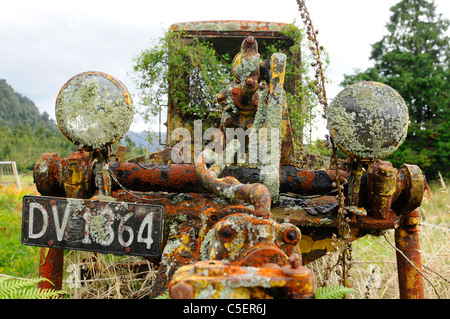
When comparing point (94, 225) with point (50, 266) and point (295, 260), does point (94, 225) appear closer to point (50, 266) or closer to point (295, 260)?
point (50, 266)

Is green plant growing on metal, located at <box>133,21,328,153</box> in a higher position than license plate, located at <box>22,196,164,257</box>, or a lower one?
higher

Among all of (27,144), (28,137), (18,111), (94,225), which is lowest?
(94,225)

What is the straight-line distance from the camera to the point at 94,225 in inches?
63.8

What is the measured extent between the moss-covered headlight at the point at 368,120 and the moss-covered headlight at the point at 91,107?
1015mm

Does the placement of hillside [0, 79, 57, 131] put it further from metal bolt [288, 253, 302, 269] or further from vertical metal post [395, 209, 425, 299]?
metal bolt [288, 253, 302, 269]

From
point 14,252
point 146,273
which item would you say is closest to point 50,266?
point 146,273

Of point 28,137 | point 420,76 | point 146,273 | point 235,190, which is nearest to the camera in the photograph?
point 235,190

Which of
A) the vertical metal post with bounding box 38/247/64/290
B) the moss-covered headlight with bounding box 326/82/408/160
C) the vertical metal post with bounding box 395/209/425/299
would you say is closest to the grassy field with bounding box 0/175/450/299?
the vertical metal post with bounding box 395/209/425/299

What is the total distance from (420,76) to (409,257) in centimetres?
1509

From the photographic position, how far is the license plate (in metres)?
1.60

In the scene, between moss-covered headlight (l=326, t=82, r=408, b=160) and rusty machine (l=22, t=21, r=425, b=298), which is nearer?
rusty machine (l=22, t=21, r=425, b=298)

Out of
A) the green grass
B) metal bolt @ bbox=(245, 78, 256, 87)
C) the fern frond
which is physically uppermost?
metal bolt @ bbox=(245, 78, 256, 87)

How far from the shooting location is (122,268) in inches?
140

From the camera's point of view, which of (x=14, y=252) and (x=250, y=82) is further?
(x=14, y=252)
